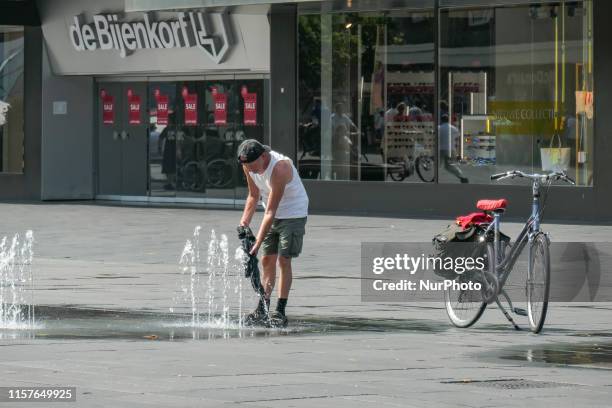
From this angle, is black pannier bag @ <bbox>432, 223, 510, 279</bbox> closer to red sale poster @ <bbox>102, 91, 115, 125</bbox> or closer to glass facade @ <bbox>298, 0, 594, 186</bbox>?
glass facade @ <bbox>298, 0, 594, 186</bbox>

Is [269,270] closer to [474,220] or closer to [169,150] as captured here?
[474,220]

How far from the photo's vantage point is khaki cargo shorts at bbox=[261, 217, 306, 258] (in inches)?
443

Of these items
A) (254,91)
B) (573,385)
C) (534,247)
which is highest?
(254,91)

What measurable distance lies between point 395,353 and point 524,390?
173 cm

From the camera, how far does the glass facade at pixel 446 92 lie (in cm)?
2330

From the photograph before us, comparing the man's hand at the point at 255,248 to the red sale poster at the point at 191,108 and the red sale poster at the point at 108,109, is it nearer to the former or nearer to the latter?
the red sale poster at the point at 191,108

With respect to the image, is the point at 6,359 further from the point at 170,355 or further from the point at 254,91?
the point at 254,91

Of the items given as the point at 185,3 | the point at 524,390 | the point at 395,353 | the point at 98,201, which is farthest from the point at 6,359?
the point at 98,201

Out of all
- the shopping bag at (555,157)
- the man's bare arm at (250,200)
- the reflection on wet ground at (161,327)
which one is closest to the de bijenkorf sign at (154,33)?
the shopping bag at (555,157)

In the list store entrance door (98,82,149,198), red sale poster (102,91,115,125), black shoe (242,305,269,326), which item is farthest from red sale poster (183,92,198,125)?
black shoe (242,305,269,326)

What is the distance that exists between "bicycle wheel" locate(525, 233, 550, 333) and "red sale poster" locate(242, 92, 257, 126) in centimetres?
1757

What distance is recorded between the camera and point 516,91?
2381cm

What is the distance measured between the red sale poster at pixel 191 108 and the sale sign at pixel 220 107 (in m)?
0.51

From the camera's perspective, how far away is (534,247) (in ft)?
35.0
